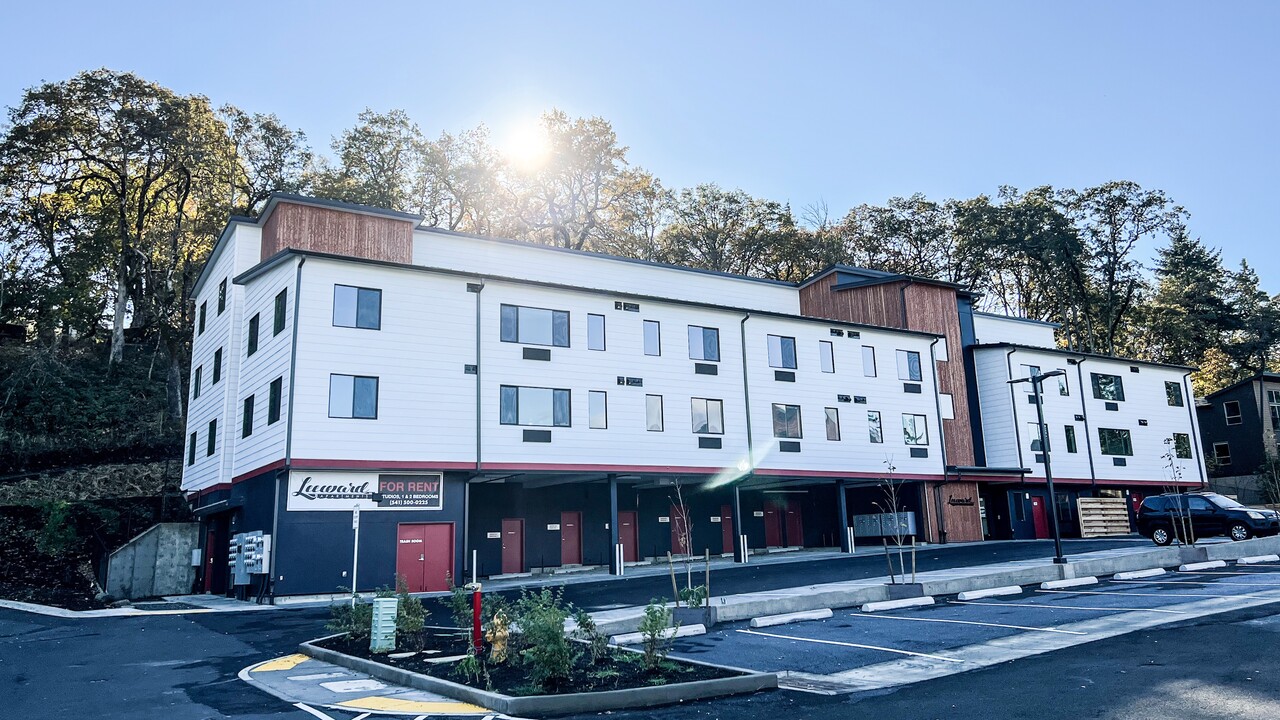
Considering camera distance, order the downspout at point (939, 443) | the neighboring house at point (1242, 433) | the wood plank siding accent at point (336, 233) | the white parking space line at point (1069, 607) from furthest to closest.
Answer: the neighboring house at point (1242, 433) < the downspout at point (939, 443) < the wood plank siding accent at point (336, 233) < the white parking space line at point (1069, 607)

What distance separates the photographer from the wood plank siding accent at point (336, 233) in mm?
31766

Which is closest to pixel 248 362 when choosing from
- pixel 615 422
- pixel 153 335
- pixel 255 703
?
pixel 615 422

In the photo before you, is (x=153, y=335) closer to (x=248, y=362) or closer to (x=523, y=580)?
(x=248, y=362)

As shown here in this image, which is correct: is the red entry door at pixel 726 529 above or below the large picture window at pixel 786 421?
below

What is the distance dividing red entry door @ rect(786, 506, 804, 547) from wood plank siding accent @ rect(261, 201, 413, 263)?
21.6 meters

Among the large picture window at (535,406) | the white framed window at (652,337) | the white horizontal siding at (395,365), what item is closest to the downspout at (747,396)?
the white framed window at (652,337)

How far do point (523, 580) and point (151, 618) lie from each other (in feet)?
40.1

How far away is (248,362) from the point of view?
31.8 meters

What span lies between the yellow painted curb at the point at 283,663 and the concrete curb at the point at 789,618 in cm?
844

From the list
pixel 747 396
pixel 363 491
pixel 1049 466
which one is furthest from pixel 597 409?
pixel 1049 466

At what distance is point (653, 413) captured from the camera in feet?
112

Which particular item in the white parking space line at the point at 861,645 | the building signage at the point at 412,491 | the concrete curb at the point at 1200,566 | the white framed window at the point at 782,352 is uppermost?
the white framed window at the point at 782,352

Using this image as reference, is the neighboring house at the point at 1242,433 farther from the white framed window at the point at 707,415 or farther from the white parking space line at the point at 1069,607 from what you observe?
the white parking space line at the point at 1069,607

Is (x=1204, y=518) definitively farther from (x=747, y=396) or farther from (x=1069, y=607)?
(x=1069, y=607)
